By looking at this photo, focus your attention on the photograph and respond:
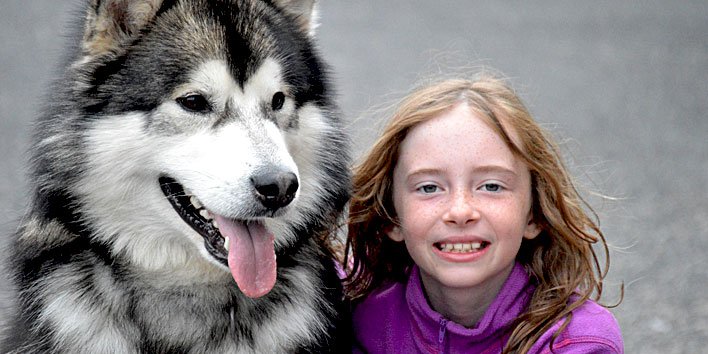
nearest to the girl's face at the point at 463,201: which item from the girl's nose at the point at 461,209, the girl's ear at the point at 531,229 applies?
the girl's nose at the point at 461,209

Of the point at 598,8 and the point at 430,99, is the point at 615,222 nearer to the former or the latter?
the point at 430,99

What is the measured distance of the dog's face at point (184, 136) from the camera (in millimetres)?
2809

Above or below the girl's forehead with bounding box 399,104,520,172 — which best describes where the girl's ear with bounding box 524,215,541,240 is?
below

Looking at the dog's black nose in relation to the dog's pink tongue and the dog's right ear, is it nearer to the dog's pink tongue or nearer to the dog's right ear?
the dog's pink tongue

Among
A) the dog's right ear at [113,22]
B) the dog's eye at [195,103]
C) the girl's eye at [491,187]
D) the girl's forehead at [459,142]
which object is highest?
the dog's right ear at [113,22]

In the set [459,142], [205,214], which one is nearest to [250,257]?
[205,214]

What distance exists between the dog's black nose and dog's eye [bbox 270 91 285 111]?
0.38 m

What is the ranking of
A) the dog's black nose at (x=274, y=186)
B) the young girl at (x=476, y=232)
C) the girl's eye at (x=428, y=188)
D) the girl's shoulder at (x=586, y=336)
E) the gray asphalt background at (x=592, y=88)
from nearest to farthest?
1. the dog's black nose at (x=274, y=186)
2. the girl's shoulder at (x=586, y=336)
3. the young girl at (x=476, y=232)
4. the girl's eye at (x=428, y=188)
5. the gray asphalt background at (x=592, y=88)

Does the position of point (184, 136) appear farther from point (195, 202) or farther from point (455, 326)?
point (455, 326)

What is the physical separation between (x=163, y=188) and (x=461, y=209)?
3.24 ft

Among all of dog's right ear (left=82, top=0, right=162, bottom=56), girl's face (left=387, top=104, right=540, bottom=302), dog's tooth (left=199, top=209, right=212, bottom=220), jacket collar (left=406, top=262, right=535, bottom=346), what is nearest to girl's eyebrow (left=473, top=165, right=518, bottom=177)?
girl's face (left=387, top=104, right=540, bottom=302)

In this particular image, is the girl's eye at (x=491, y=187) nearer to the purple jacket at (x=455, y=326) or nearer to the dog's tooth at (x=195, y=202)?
the purple jacket at (x=455, y=326)

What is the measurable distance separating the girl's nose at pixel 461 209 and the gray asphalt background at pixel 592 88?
0.66 m

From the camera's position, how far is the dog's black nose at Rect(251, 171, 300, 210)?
2.74m
